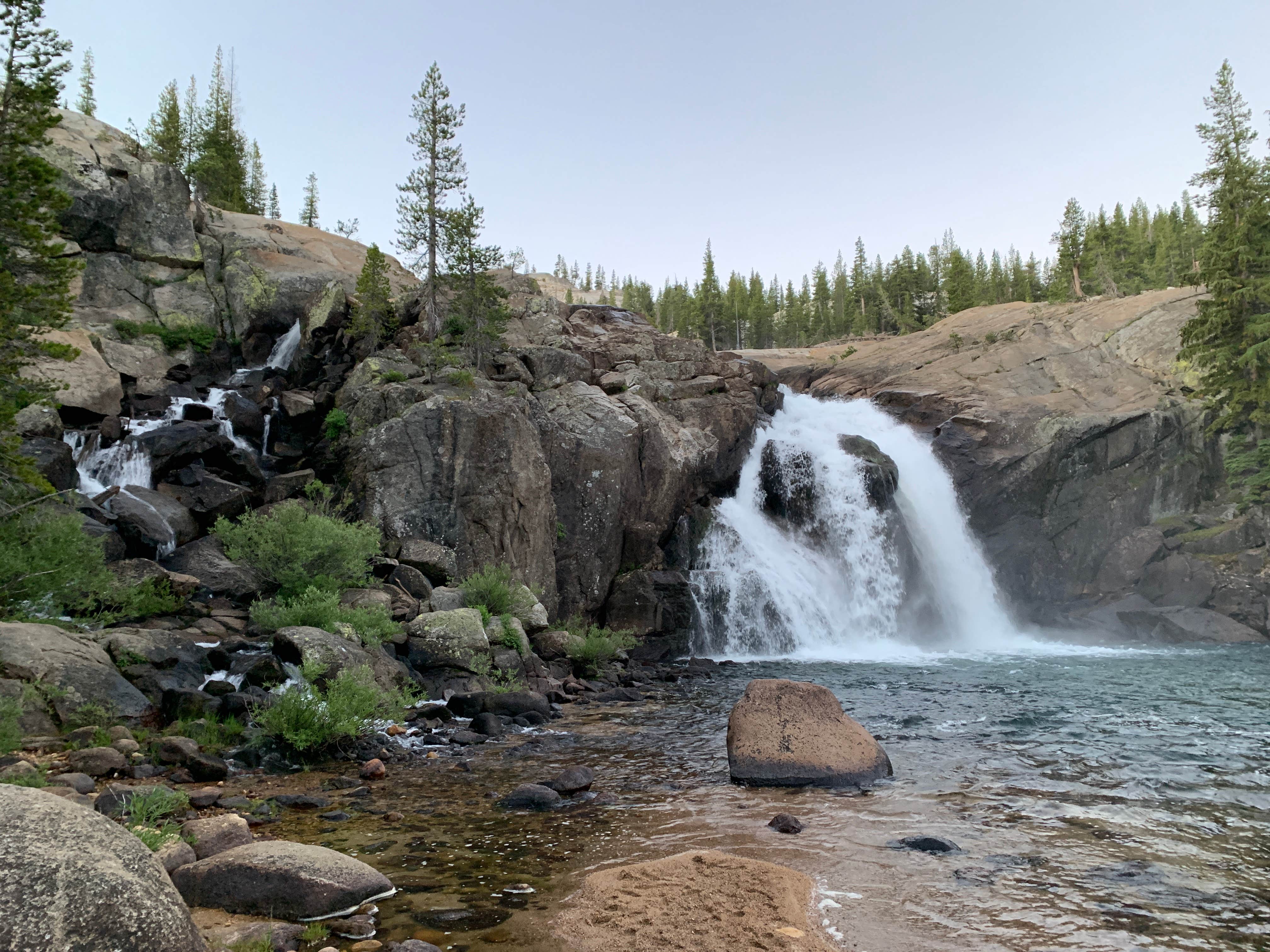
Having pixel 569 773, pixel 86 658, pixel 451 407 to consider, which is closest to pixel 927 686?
pixel 569 773

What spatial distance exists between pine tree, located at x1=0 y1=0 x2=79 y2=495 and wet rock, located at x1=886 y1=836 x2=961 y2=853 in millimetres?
18479

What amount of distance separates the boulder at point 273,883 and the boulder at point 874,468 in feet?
100

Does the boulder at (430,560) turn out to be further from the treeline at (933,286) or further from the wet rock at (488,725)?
the treeline at (933,286)

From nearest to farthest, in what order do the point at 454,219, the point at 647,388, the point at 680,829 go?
the point at 680,829
the point at 454,219
the point at 647,388

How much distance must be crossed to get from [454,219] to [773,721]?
28.8 meters

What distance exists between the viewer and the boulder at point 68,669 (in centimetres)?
1167

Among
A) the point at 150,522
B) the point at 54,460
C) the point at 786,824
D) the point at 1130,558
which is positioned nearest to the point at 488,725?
the point at 786,824

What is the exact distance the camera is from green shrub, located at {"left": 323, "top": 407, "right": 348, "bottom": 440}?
26.9m

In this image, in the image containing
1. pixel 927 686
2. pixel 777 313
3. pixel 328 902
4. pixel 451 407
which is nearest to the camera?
pixel 328 902

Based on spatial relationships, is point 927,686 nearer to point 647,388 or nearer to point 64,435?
point 647,388

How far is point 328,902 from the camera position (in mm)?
6656

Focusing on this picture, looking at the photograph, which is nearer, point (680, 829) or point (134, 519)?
point (680, 829)

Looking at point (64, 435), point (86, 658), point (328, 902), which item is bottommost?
point (328, 902)

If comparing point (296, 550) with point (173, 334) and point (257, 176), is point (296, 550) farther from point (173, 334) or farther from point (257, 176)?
point (257, 176)
